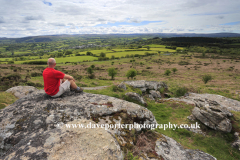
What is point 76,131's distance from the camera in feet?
16.8

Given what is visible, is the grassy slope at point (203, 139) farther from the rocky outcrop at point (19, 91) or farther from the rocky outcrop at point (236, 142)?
the rocky outcrop at point (19, 91)

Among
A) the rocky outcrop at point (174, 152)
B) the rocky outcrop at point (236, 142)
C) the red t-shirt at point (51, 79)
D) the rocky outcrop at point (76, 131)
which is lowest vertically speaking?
the rocky outcrop at point (236, 142)

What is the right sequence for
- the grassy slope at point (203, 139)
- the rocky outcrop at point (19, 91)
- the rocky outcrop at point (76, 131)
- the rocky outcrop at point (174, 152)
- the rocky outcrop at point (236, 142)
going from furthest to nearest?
the rocky outcrop at point (19, 91) < the rocky outcrop at point (236, 142) < the grassy slope at point (203, 139) < the rocky outcrop at point (174, 152) < the rocky outcrop at point (76, 131)

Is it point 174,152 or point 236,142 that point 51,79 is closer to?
point 174,152

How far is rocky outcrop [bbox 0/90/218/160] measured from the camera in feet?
Result: 13.9

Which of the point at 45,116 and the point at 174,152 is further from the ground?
the point at 45,116

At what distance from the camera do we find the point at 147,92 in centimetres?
2117

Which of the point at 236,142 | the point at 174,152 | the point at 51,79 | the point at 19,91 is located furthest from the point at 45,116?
the point at 236,142

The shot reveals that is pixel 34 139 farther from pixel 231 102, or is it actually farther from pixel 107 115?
pixel 231 102

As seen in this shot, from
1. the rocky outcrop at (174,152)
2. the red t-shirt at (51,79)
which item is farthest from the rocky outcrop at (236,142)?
the red t-shirt at (51,79)

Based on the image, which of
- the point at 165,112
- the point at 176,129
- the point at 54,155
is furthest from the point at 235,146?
the point at 54,155

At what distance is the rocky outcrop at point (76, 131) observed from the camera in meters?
4.22

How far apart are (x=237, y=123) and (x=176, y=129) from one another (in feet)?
20.2

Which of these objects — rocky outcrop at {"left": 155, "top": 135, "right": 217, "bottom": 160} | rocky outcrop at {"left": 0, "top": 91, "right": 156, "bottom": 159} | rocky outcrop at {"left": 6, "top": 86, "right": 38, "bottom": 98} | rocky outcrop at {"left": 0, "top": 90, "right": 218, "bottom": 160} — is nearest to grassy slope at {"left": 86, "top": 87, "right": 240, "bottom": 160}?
rocky outcrop at {"left": 155, "top": 135, "right": 217, "bottom": 160}
